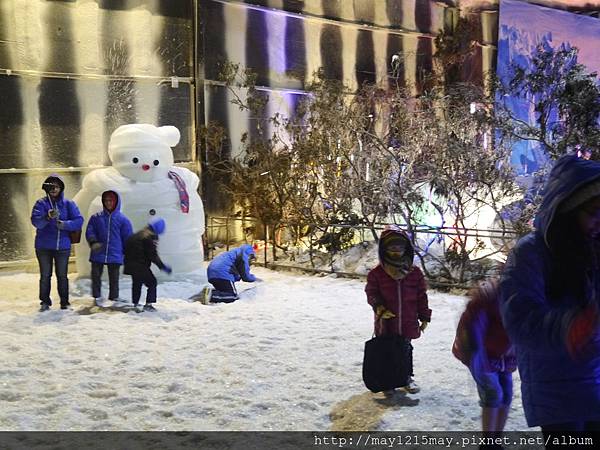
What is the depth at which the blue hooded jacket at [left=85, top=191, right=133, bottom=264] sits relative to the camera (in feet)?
24.6

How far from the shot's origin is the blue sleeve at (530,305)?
208 centimetres

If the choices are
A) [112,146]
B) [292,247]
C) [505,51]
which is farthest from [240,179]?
[505,51]

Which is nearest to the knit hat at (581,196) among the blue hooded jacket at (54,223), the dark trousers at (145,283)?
the dark trousers at (145,283)

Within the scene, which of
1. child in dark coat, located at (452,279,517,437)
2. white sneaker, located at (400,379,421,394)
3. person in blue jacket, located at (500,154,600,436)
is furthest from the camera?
white sneaker, located at (400,379,421,394)

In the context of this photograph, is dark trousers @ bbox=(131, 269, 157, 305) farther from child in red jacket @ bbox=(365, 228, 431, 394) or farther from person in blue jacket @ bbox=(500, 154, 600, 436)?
person in blue jacket @ bbox=(500, 154, 600, 436)

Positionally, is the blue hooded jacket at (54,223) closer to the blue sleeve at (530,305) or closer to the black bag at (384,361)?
the black bag at (384,361)

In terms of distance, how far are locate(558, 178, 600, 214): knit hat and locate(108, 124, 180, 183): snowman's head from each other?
23.2 feet

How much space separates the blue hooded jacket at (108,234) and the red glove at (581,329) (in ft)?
20.0

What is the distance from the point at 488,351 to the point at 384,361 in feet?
5.37

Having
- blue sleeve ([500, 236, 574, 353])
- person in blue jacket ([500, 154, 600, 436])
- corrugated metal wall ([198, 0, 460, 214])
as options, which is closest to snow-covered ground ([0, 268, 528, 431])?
person in blue jacket ([500, 154, 600, 436])

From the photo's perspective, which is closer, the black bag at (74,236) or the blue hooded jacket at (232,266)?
the black bag at (74,236)

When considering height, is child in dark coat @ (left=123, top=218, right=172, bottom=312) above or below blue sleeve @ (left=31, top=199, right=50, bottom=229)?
below

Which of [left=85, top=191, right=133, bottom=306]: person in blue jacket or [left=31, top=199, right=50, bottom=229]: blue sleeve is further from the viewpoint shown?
[left=85, top=191, right=133, bottom=306]: person in blue jacket

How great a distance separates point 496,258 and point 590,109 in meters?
2.32
